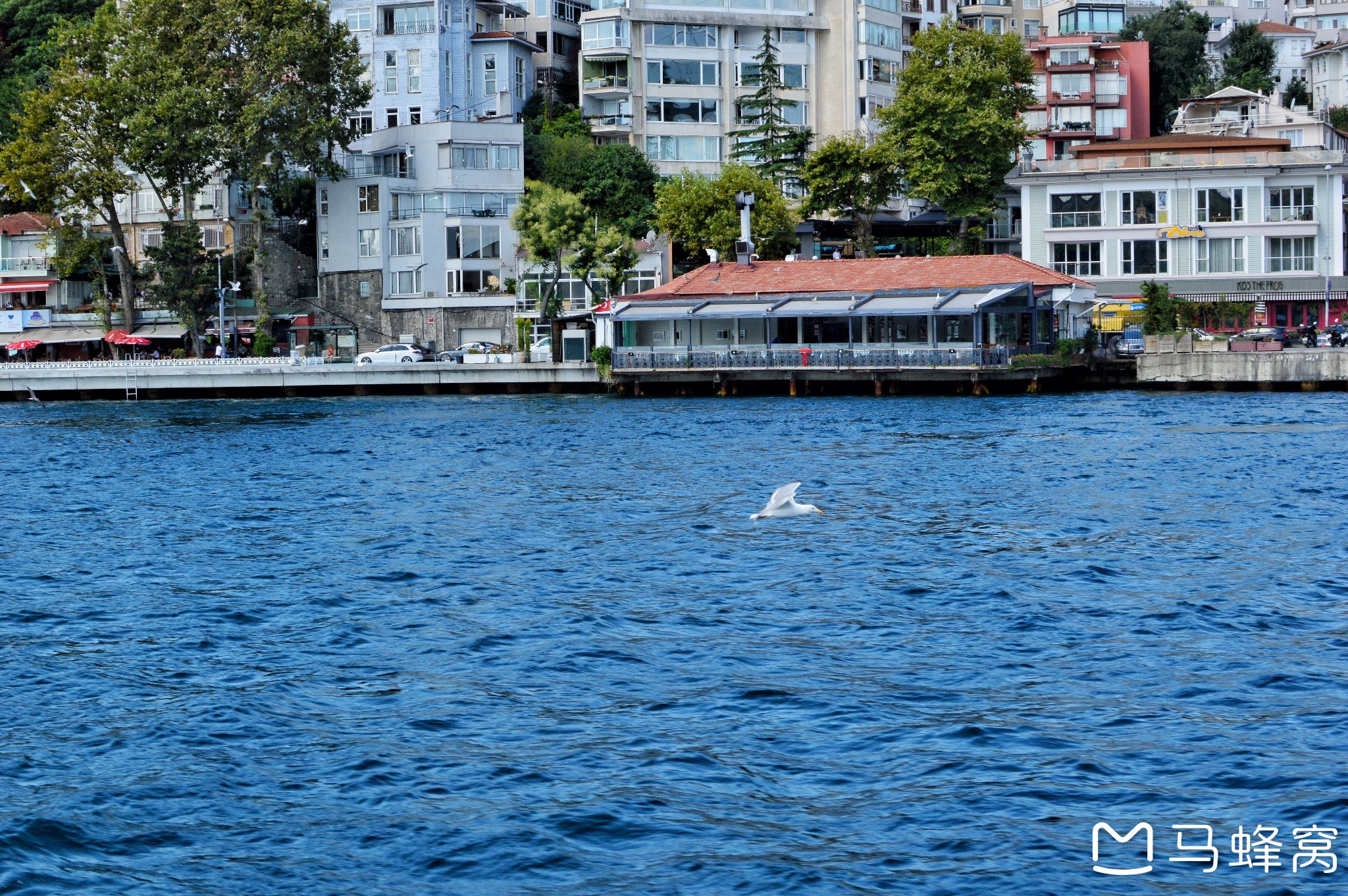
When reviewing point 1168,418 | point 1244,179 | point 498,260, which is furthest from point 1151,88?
point 1168,418

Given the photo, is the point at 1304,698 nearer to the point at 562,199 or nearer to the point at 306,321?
the point at 562,199

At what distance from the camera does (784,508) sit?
27.3 metres

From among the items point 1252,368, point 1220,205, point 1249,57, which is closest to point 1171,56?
point 1249,57

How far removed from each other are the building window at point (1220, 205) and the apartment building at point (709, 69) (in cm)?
2060

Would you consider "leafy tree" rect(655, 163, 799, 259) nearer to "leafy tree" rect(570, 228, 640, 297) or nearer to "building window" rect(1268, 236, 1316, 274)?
"leafy tree" rect(570, 228, 640, 297)

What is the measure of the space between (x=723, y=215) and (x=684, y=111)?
14.1 meters

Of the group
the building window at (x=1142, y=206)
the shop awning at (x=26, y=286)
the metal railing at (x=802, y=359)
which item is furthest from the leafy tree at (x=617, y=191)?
the shop awning at (x=26, y=286)

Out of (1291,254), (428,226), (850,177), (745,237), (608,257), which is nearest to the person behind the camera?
(745,237)

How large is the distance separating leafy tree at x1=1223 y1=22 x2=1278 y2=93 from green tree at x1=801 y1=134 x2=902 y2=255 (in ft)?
124

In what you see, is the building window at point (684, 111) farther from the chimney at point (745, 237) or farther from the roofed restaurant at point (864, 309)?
the roofed restaurant at point (864, 309)

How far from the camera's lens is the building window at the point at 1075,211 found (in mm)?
74000

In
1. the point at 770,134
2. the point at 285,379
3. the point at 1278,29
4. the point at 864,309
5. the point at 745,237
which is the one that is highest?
the point at 1278,29

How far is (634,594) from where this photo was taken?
2092cm

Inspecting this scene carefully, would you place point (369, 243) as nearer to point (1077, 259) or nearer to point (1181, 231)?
point (1077, 259)
